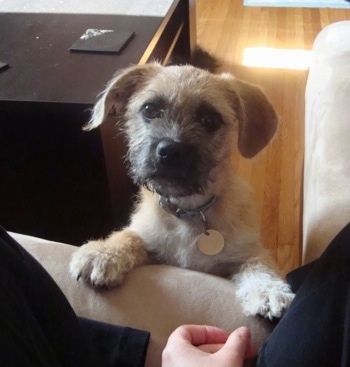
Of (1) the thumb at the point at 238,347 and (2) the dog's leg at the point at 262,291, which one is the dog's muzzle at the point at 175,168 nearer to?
(2) the dog's leg at the point at 262,291

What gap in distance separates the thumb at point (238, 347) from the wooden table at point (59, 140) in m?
0.84

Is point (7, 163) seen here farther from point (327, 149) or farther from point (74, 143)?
point (327, 149)

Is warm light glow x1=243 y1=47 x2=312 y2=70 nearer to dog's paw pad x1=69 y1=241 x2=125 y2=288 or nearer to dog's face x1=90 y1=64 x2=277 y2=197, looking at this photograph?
dog's face x1=90 y1=64 x2=277 y2=197

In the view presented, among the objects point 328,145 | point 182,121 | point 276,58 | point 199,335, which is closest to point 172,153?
point 182,121

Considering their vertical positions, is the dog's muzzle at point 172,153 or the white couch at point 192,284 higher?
the dog's muzzle at point 172,153

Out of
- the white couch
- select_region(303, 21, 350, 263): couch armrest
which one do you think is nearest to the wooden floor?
select_region(303, 21, 350, 263): couch armrest

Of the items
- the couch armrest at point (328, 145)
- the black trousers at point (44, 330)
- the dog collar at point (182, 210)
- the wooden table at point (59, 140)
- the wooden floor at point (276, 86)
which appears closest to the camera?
the black trousers at point (44, 330)

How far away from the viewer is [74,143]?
1538 millimetres

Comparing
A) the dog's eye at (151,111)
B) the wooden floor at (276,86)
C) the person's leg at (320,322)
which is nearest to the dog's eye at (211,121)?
the dog's eye at (151,111)

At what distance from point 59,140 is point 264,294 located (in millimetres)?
827

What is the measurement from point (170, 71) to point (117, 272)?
23.4 inches

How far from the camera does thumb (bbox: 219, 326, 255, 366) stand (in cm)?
77

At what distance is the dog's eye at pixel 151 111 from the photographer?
132 cm

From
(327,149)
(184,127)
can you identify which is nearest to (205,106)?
(184,127)
